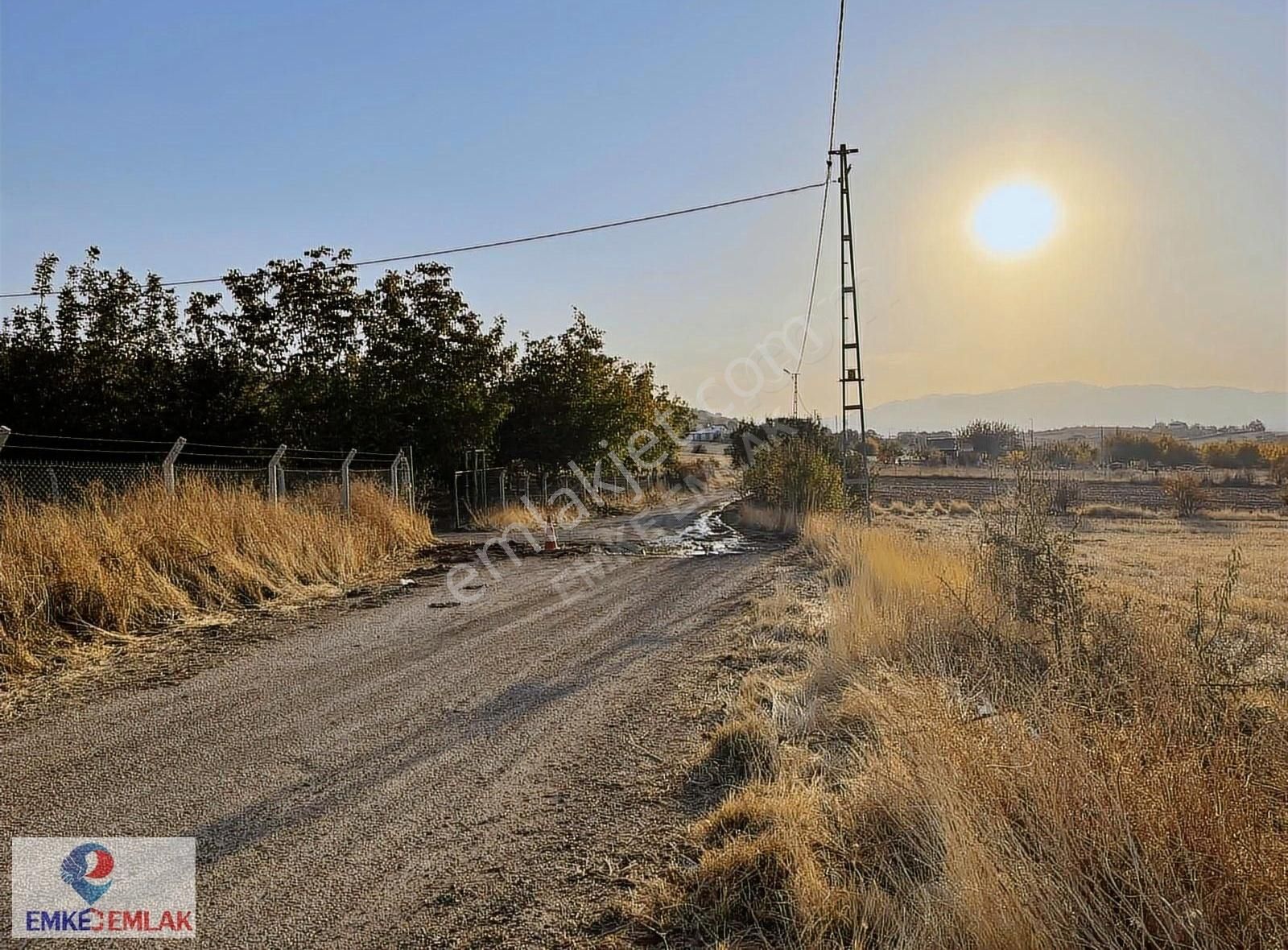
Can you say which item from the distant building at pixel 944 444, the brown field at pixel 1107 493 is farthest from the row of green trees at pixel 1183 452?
the distant building at pixel 944 444

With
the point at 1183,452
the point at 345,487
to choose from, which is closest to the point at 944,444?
the point at 1183,452

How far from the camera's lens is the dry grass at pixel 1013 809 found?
271cm

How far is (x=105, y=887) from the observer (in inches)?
135

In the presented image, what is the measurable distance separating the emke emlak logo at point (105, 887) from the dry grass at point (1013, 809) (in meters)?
1.98

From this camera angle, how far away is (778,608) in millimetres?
9633

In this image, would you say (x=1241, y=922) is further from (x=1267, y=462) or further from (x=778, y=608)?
(x=1267, y=462)

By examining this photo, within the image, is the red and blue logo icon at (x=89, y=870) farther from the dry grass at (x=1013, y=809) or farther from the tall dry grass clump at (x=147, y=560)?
the tall dry grass clump at (x=147, y=560)

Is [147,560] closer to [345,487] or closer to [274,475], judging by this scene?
[274,475]

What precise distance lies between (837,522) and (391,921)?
51.8ft

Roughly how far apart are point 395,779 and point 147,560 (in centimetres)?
612

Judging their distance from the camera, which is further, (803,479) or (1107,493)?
(1107,493)

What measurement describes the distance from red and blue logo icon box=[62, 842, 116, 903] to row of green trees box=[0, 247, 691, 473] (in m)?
18.3

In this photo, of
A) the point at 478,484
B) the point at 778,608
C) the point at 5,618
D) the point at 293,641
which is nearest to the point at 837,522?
the point at 778,608

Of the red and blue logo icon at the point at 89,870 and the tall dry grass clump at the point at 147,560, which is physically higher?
the tall dry grass clump at the point at 147,560
